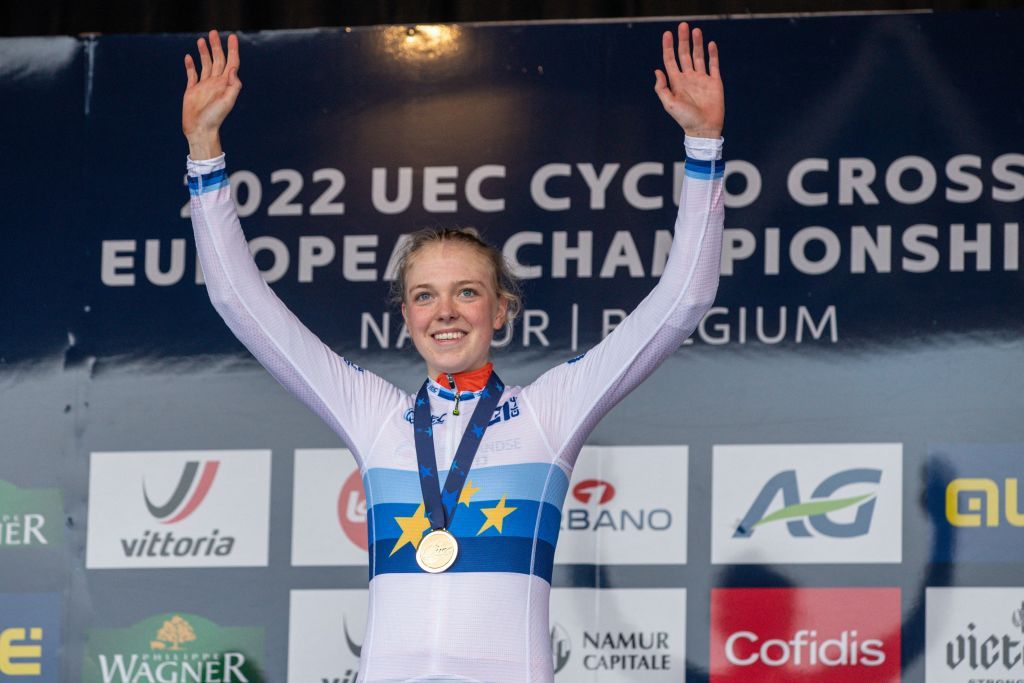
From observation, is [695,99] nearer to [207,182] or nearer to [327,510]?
[207,182]

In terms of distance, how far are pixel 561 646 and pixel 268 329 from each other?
1627mm

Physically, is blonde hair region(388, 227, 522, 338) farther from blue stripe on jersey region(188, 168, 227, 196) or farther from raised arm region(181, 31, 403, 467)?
blue stripe on jersey region(188, 168, 227, 196)

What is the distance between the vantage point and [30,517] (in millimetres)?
4660

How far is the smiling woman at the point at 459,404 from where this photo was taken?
285 cm

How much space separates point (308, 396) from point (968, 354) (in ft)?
6.37

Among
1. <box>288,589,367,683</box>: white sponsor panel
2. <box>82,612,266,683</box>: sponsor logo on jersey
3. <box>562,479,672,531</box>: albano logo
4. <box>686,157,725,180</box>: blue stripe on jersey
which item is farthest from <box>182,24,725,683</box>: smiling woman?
<box>82,612,266,683</box>: sponsor logo on jersey

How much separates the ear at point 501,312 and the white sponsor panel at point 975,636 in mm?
1590

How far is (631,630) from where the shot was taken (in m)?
4.38

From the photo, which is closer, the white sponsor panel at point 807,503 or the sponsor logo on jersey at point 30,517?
the white sponsor panel at point 807,503

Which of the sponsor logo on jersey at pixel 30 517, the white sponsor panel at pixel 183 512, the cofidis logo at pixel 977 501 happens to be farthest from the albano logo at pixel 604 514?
the sponsor logo on jersey at pixel 30 517

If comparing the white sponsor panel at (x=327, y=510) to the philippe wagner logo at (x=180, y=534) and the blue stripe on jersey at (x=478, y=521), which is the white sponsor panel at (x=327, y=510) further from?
the blue stripe on jersey at (x=478, y=521)

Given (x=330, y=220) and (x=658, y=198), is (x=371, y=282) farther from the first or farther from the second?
(x=658, y=198)

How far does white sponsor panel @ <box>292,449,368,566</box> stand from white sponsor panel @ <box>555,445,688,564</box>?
1.68 feet

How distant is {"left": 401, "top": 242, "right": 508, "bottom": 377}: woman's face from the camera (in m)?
3.04
